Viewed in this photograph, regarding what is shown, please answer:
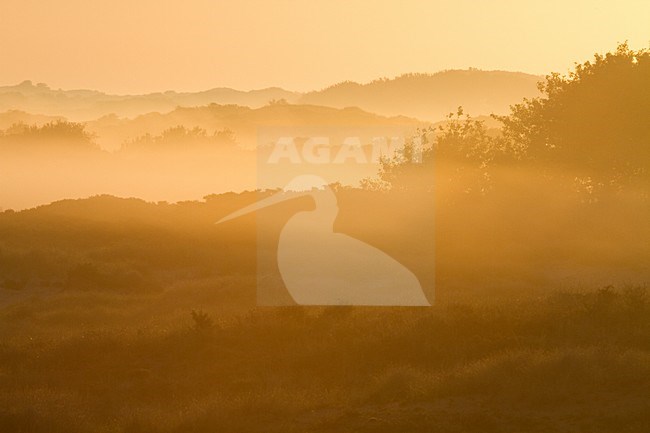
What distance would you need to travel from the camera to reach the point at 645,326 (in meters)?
21.0

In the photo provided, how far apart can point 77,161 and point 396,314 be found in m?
125

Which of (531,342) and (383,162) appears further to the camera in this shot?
(383,162)

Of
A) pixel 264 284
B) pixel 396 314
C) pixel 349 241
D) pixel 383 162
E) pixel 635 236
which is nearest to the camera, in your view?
pixel 396 314

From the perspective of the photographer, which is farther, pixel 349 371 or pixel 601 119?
pixel 601 119

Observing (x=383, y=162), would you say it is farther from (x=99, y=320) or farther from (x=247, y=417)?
(x=247, y=417)

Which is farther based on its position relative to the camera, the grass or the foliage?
the foliage

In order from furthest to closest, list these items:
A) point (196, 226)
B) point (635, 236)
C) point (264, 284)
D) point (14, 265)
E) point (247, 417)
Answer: point (196, 226) < point (635, 236) < point (14, 265) < point (264, 284) < point (247, 417)

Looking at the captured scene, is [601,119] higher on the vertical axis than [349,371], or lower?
higher

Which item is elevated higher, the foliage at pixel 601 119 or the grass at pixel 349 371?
the foliage at pixel 601 119

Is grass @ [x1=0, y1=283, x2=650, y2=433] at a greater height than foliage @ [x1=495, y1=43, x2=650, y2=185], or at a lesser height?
lesser

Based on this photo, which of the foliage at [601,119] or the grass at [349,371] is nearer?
the grass at [349,371]

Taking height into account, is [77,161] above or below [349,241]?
above

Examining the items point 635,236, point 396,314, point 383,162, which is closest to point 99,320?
point 396,314

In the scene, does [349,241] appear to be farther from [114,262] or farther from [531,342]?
[531,342]
